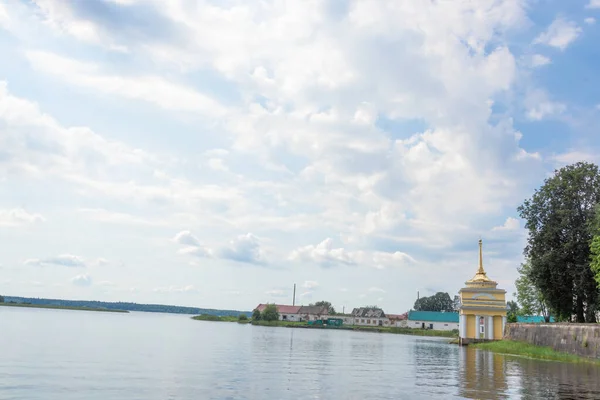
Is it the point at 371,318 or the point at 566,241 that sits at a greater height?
the point at 566,241

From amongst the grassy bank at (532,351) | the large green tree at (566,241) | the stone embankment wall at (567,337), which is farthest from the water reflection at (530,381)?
the large green tree at (566,241)

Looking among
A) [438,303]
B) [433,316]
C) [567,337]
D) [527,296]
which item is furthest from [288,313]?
[567,337]

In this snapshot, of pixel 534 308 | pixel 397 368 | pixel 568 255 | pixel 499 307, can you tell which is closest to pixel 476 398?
pixel 397 368

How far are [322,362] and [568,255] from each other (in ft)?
90.9

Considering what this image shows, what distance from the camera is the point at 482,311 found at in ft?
234

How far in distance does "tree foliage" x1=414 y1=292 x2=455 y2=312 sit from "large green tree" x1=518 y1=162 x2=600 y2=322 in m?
141

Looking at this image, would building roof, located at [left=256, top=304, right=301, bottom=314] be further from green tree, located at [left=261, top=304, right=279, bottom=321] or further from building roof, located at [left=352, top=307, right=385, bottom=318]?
green tree, located at [left=261, top=304, right=279, bottom=321]

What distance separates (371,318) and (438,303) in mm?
26435

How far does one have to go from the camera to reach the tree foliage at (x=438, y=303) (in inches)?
7667

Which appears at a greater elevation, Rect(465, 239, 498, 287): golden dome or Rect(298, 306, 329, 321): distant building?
Rect(465, 239, 498, 287): golden dome

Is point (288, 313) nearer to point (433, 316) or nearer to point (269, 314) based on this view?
point (269, 314)

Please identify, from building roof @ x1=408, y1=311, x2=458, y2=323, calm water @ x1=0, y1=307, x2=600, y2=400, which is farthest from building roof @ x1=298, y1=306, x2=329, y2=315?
calm water @ x1=0, y1=307, x2=600, y2=400

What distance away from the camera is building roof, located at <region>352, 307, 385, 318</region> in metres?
187

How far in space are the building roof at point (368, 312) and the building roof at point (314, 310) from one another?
32.0 ft
